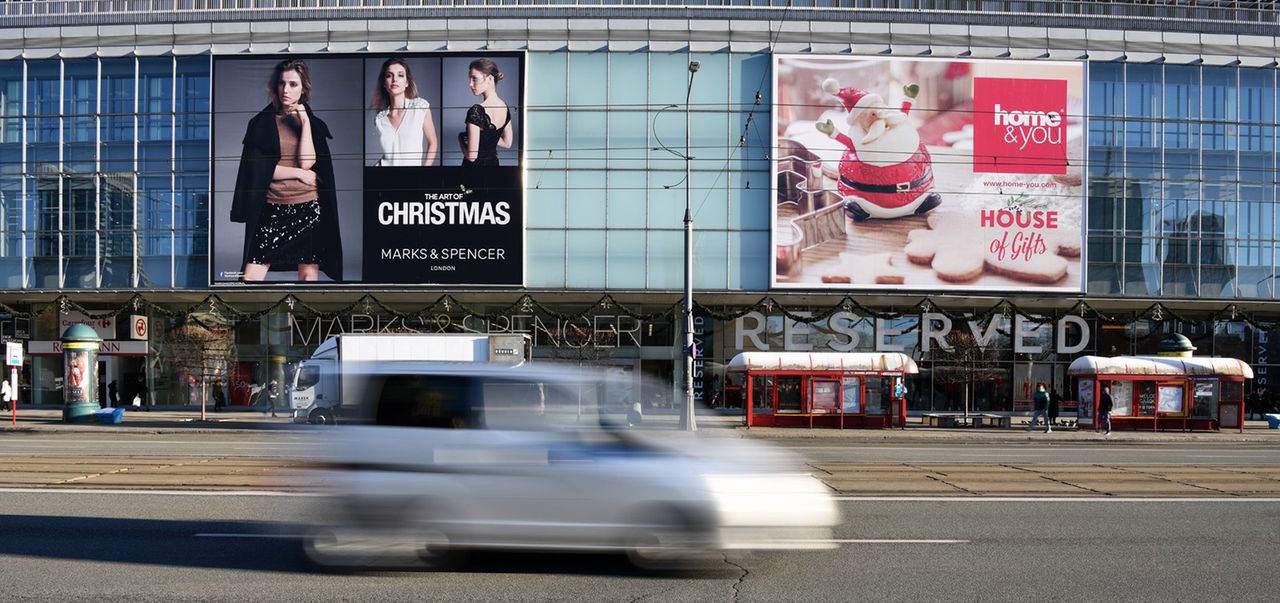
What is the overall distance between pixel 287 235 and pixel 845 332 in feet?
76.4

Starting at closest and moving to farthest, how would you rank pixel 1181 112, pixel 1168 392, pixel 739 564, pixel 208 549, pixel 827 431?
pixel 739 564, pixel 208 549, pixel 827 431, pixel 1168 392, pixel 1181 112

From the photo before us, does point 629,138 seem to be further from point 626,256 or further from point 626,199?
point 626,256

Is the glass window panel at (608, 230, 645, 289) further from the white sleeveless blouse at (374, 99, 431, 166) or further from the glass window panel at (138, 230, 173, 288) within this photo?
the glass window panel at (138, 230, 173, 288)

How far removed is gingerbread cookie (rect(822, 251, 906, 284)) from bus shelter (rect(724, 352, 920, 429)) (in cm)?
933

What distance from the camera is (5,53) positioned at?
44875 millimetres

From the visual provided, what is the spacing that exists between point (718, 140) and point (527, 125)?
767 centimetres

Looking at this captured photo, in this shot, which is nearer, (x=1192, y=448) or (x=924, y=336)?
(x=1192, y=448)

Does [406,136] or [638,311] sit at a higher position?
[406,136]

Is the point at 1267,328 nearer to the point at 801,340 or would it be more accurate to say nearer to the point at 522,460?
the point at 801,340

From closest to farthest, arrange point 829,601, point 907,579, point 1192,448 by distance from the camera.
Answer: point 829,601
point 907,579
point 1192,448

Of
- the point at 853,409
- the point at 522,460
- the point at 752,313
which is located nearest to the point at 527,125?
the point at 752,313

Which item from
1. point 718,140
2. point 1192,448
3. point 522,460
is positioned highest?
point 718,140

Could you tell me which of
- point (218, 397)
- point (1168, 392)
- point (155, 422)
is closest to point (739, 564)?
point (1168, 392)

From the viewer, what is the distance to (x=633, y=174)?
142 ft
